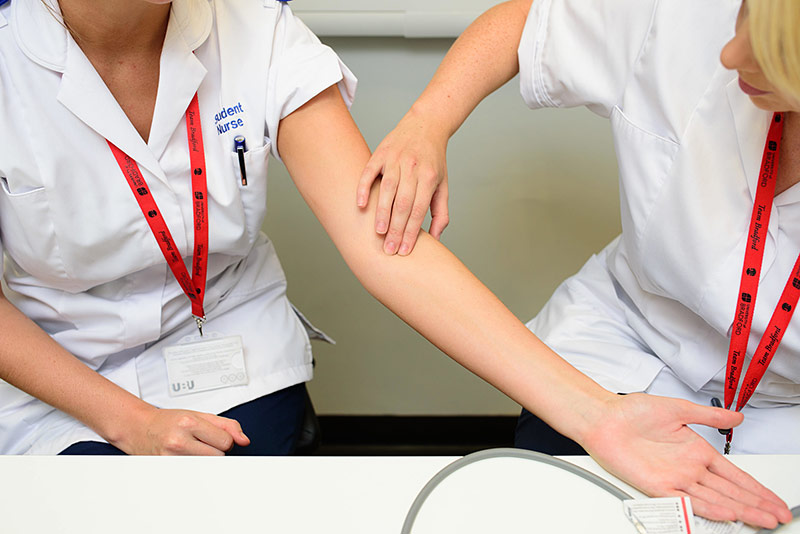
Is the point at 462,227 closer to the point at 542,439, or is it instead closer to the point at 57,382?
the point at 542,439

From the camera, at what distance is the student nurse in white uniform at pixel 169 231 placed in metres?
0.89

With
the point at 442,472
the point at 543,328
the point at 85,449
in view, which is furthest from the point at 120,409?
the point at 543,328

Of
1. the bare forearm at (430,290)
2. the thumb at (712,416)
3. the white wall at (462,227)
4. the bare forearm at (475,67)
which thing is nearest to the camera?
the thumb at (712,416)

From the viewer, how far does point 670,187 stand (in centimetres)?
91

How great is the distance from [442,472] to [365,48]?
3.45ft

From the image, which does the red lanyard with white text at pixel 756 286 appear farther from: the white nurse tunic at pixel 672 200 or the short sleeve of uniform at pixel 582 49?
the short sleeve of uniform at pixel 582 49

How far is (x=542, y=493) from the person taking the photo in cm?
69

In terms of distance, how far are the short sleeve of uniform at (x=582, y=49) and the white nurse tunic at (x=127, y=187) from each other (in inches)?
11.7

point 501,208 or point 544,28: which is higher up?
point 544,28

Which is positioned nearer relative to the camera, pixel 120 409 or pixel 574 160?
pixel 120 409

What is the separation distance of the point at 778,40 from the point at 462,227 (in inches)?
41.2

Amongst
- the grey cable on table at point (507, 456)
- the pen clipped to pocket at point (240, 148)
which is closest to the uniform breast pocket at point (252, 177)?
the pen clipped to pocket at point (240, 148)

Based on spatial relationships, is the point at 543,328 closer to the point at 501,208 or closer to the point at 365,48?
the point at 501,208

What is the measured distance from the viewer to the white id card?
3.53ft
